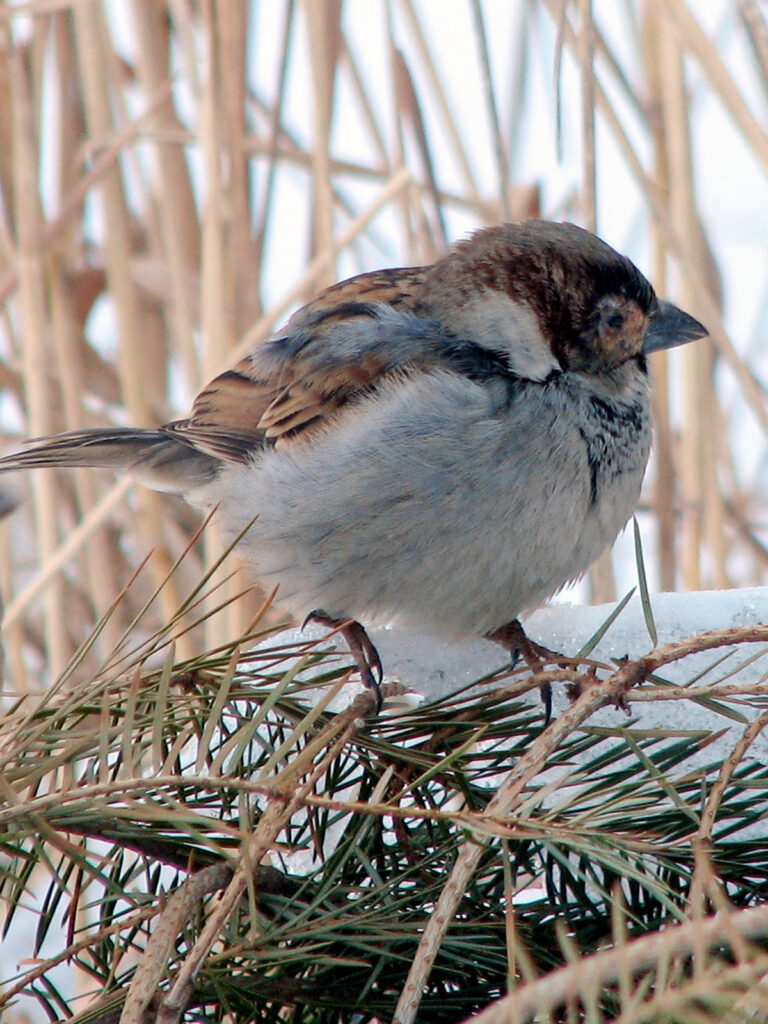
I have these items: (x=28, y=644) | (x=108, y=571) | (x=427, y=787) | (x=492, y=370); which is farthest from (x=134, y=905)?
(x=28, y=644)

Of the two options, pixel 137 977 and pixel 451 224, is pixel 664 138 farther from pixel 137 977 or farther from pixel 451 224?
pixel 137 977

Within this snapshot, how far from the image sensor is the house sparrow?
44.7 inches

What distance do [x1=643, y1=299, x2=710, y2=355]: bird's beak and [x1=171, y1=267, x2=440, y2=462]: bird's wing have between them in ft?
0.82

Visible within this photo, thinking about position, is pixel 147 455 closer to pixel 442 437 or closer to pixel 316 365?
→ pixel 316 365

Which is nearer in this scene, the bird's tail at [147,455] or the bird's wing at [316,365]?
the bird's wing at [316,365]

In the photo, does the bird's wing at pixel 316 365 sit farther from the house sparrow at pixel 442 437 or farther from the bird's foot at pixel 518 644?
the bird's foot at pixel 518 644

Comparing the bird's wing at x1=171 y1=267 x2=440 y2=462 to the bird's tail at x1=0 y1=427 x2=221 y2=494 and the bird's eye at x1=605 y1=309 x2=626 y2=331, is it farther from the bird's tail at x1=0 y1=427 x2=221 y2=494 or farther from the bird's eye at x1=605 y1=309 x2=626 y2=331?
the bird's eye at x1=605 y1=309 x2=626 y2=331

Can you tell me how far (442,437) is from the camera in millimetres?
1173

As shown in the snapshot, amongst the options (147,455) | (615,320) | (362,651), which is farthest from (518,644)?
(147,455)

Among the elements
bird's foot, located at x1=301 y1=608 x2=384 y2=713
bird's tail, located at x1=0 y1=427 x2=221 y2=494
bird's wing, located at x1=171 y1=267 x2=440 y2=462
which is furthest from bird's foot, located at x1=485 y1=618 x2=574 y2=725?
→ bird's tail, located at x1=0 y1=427 x2=221 y2=494

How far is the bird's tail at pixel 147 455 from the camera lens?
1.47 metres

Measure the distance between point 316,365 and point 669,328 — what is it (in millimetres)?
417

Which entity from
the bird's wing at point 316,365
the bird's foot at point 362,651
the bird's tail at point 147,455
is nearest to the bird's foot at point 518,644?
the bird's foot at point 362,651

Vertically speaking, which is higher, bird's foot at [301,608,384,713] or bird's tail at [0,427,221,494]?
bird's tail at [0,427,221,494]
